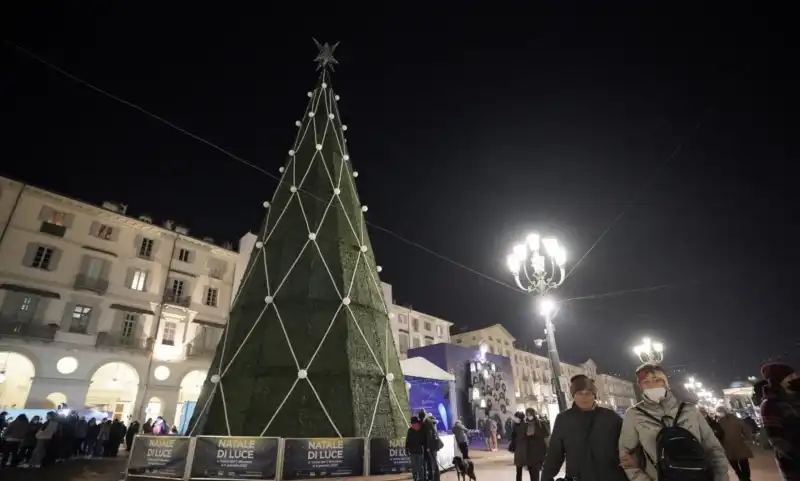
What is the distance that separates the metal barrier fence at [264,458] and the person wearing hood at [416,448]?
1.77 ft

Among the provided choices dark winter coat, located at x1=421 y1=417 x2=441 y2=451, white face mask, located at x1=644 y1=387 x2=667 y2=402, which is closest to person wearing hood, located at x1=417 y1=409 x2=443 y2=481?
dark winter coat, located at x1=421 y1=417 x2=441 y2=451

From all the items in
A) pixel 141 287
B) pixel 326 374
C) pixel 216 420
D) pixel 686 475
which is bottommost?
Answer: pixel 686 475

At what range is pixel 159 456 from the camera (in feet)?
25.2

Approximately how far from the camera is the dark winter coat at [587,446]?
3186mm

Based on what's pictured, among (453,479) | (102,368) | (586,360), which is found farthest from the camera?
(586,360)

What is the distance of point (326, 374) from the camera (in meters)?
7.17

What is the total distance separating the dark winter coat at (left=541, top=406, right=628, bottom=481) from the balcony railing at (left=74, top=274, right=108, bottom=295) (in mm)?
26282

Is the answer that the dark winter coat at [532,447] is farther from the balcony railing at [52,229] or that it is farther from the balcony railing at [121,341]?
the balcony railing at [52,229]

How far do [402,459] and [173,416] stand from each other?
2126cm

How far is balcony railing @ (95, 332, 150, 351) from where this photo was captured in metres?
22.1

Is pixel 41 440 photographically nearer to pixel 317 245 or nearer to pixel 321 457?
pixel 321 457

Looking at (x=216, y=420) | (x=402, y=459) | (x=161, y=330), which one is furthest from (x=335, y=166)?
(x=161, y=330)

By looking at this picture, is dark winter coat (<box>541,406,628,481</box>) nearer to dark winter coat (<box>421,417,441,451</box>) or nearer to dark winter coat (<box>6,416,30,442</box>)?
dark winter coat (<box>421,417,441,451</box>)

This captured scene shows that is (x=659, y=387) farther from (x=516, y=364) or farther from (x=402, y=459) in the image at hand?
(x=516, y=364)
